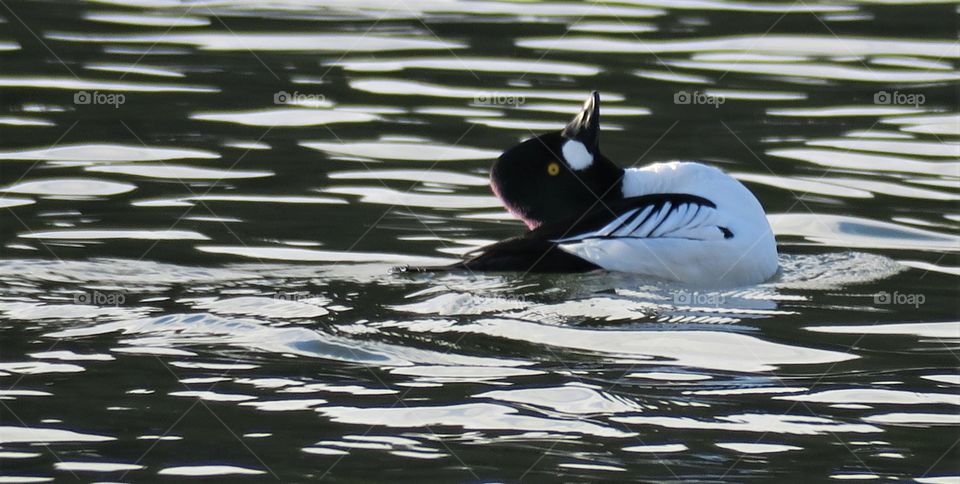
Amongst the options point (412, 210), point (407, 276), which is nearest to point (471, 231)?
point (412, 210)

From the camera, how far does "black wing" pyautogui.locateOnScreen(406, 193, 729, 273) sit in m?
8.46

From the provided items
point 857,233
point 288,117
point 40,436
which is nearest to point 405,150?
point 288,117

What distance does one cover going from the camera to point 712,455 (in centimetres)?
588

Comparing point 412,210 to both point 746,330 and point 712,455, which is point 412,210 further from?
point 712,455

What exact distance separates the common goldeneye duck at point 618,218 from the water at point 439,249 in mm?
150

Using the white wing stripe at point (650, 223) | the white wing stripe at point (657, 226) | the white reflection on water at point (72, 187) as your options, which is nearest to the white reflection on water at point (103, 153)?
the white reflection on water at point (72, 187)

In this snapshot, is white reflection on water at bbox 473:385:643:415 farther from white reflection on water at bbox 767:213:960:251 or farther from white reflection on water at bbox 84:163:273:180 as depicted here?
white reflection on water at bbox 84:163:273:180

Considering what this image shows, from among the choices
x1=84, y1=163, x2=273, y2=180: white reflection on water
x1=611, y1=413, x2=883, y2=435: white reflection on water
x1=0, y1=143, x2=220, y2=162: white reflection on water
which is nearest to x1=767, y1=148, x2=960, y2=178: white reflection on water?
x1=84, y1=163, x2=273, y2=180: white reflection on water

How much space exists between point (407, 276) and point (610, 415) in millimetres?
2463

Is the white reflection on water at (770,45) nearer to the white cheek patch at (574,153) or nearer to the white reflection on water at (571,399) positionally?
the white cheek patch at (574,153)

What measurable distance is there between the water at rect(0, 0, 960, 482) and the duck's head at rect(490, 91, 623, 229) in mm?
577

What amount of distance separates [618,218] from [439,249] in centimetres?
126

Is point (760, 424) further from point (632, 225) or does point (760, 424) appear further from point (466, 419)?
point (632, 225)

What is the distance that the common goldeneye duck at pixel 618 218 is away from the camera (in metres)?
8.66
